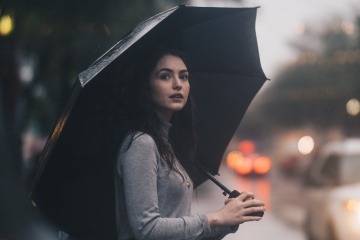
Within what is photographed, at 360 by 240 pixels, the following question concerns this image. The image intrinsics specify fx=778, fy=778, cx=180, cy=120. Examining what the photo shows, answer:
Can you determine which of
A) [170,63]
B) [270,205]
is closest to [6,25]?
[270,205]

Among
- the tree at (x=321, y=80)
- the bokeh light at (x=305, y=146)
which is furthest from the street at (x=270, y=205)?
the tree at (x=321, y=80)

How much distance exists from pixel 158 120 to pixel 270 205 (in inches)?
650

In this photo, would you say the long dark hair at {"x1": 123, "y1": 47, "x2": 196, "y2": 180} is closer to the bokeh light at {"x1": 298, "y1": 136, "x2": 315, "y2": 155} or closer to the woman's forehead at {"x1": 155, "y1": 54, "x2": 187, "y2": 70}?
the woman's forehead at {"x1": 155, "y1": 54, "x2": 187, "y2": 70}

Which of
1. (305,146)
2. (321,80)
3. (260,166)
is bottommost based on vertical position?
(260,166)

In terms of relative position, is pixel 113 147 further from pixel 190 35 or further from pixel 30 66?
pixel 30 66

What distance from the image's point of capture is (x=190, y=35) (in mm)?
3305

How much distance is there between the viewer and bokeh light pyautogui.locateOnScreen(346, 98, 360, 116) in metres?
49.6

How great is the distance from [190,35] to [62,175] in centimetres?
80

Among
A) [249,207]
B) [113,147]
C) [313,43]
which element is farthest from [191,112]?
[313,43]

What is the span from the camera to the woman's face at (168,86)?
2865 millimetres

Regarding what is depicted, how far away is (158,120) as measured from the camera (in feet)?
9.32

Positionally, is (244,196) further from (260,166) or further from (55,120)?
(260,166)

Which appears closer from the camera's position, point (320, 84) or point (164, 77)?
point (164, 77)

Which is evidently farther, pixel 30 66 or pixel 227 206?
pixel 30 66
